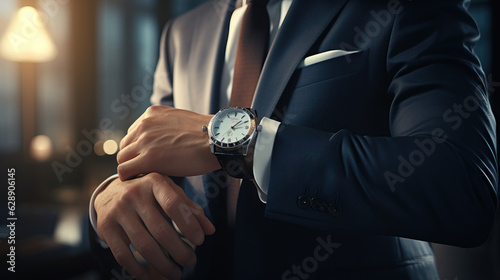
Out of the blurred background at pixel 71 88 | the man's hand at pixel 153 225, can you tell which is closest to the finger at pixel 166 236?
the man's hand at pixel 153 225

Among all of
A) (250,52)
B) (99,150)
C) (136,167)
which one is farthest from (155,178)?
(99,150)

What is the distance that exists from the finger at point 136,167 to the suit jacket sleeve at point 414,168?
0.25 metres

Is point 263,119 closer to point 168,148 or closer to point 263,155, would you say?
point 263,155

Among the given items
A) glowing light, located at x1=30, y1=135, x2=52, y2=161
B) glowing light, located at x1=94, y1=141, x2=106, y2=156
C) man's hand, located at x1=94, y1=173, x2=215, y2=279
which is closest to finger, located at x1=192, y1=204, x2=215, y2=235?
man's hand, located at x1=94, y1=173, x2=215, y2=279

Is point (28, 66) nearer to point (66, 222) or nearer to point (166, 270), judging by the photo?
point (66, 222)

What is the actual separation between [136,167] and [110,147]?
331 centimetres

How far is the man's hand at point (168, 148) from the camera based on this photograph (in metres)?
0.70

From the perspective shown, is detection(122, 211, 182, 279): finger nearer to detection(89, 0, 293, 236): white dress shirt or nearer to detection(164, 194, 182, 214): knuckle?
detection(164, 194, 182, 214): knuckle

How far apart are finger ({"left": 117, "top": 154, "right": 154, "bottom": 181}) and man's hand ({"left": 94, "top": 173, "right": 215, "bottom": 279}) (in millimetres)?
20

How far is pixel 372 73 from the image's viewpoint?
0.76m

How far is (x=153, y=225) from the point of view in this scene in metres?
0.69

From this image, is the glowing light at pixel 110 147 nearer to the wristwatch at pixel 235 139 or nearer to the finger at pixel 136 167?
the finger at pixel 136 167

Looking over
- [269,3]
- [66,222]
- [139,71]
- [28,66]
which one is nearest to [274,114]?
[269,3]

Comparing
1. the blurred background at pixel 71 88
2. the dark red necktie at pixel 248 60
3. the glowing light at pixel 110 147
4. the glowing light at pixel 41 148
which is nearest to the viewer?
the dark red necktie at pixel 248 60
